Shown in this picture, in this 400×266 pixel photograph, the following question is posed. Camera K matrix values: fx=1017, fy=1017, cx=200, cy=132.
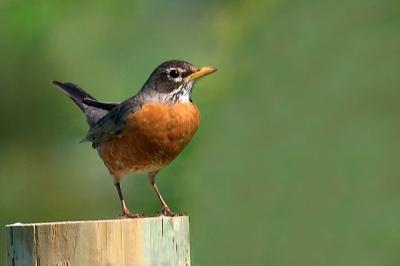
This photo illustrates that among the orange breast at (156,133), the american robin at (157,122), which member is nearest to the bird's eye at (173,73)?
the american robin at (157,122)

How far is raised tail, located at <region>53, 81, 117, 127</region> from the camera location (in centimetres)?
774

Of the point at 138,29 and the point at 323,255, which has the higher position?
the point at 138,29

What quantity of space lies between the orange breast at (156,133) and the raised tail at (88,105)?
1095 millimetres

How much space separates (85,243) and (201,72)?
2.52 meters

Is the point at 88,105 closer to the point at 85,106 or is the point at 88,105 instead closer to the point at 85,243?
the point at 85,106

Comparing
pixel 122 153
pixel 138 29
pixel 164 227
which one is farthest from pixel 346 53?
pixel 164 227

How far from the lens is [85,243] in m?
3.88

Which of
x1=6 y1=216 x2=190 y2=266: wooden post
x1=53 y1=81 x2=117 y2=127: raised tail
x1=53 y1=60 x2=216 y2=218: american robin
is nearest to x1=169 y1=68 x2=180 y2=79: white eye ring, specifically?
x1=53 y1=60 x2=216 y2=218: american robin

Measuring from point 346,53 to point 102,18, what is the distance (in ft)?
10.6

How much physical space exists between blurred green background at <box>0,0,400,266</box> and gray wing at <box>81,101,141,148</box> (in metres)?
2.92

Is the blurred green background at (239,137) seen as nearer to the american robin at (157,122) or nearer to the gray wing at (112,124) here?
the gray wing at (112,124)

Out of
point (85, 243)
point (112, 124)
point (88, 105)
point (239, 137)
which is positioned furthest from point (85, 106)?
point (85, 243)

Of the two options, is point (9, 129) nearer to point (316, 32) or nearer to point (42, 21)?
point (42, 21)

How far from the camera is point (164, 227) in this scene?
13.7 ft
